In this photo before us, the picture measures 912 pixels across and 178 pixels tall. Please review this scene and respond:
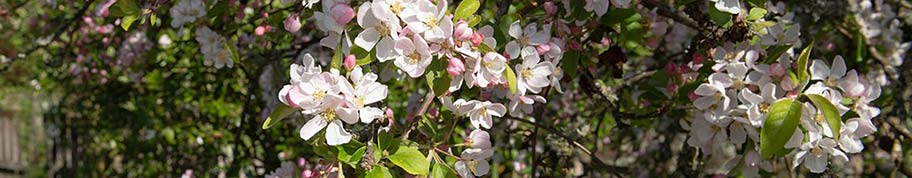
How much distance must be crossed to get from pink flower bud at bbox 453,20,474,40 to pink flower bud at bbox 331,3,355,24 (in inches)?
5.2

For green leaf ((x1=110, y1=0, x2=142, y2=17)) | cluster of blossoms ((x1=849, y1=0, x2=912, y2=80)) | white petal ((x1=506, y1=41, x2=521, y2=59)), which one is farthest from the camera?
cluster of blossoms ((x1=849, y1=0, x2=912, y2=80))

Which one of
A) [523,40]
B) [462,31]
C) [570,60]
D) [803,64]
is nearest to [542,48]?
[523,40]

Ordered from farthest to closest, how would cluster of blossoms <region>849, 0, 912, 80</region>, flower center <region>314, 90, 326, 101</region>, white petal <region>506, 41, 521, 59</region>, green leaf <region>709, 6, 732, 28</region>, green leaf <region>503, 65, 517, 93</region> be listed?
cluster of blossoms <region>849, 0, 912, 80</region> → green leaf <region>709, 6, 732, 28</region> → white petal <region>506, 41, 521, 59</region> → green leaf <region>503, 65, 517, 93</region> → flower center <region>314, 90, 326, 101</region>

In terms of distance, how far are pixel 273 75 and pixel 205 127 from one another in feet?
2.82

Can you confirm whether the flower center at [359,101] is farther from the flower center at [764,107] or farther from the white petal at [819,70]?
the white petal at [819,70]

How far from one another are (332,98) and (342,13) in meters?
0.12

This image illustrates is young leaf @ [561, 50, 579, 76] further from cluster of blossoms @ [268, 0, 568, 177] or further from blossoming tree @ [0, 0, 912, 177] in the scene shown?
cluster of blossoms @ [268, 0, 568, 177]

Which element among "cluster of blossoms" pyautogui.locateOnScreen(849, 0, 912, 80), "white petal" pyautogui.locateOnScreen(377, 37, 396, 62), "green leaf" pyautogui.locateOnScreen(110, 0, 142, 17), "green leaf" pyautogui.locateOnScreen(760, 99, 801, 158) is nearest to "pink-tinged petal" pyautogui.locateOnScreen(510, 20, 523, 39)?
"white petal" pyautogui.locateOnScreen(377, 37, 396, 62)

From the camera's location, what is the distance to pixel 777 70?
59.0 inches

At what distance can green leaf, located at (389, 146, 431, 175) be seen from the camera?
1.24m

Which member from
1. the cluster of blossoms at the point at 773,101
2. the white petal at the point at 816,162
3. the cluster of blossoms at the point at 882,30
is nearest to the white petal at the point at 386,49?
the cluster of blossoms at the point at 773,101

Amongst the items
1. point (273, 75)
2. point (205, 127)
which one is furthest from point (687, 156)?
point (205, 127)

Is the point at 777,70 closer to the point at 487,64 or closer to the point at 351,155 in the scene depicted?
the point at 487,64

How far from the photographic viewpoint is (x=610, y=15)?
1.65 meters
